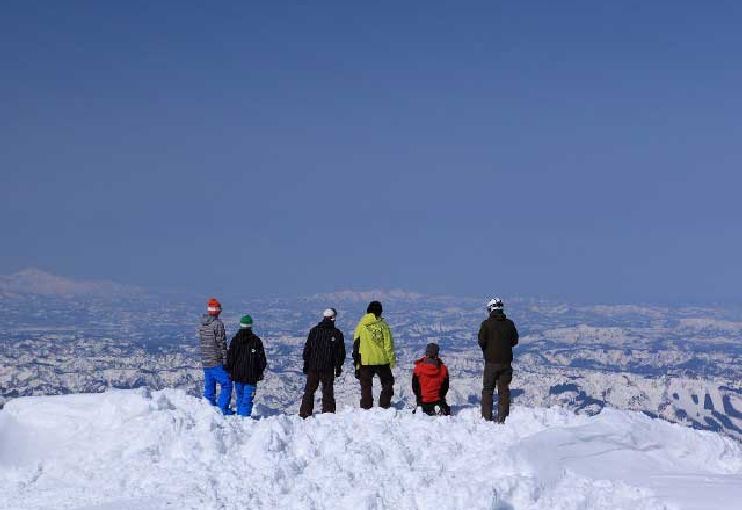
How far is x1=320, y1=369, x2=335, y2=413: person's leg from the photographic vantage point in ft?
48.4

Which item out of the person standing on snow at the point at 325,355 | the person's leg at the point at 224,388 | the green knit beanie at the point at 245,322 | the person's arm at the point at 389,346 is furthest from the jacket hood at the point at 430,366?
the person's leg at the point at 224,388

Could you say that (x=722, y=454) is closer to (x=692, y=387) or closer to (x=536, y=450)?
(x=536, y=450)

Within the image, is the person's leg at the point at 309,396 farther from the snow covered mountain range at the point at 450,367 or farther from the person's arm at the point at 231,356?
the snow covered mountain range at the point at 450,367

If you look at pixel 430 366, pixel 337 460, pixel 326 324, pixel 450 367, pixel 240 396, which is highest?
pixel 326 324

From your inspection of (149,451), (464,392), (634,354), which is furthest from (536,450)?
(634,354)

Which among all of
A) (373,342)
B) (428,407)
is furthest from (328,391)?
(428,407)

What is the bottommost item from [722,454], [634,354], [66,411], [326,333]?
[634,354]

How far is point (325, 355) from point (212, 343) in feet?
7.35

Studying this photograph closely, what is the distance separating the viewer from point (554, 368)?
Answer: 138m

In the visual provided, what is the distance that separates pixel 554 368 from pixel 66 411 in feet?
436

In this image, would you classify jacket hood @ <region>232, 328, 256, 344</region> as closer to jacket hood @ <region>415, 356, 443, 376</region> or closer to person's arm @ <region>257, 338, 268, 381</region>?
person's arm @ <region>257, 338, 268, 381</region>

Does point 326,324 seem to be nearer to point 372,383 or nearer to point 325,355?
point 325,355

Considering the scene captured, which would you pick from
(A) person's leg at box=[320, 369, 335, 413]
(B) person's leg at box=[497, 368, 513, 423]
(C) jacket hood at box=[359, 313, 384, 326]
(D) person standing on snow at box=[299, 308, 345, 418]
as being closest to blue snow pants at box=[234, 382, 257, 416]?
(D) person standing on snow at box=[299, 308, 345, 418]

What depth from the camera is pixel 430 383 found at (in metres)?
14.8
